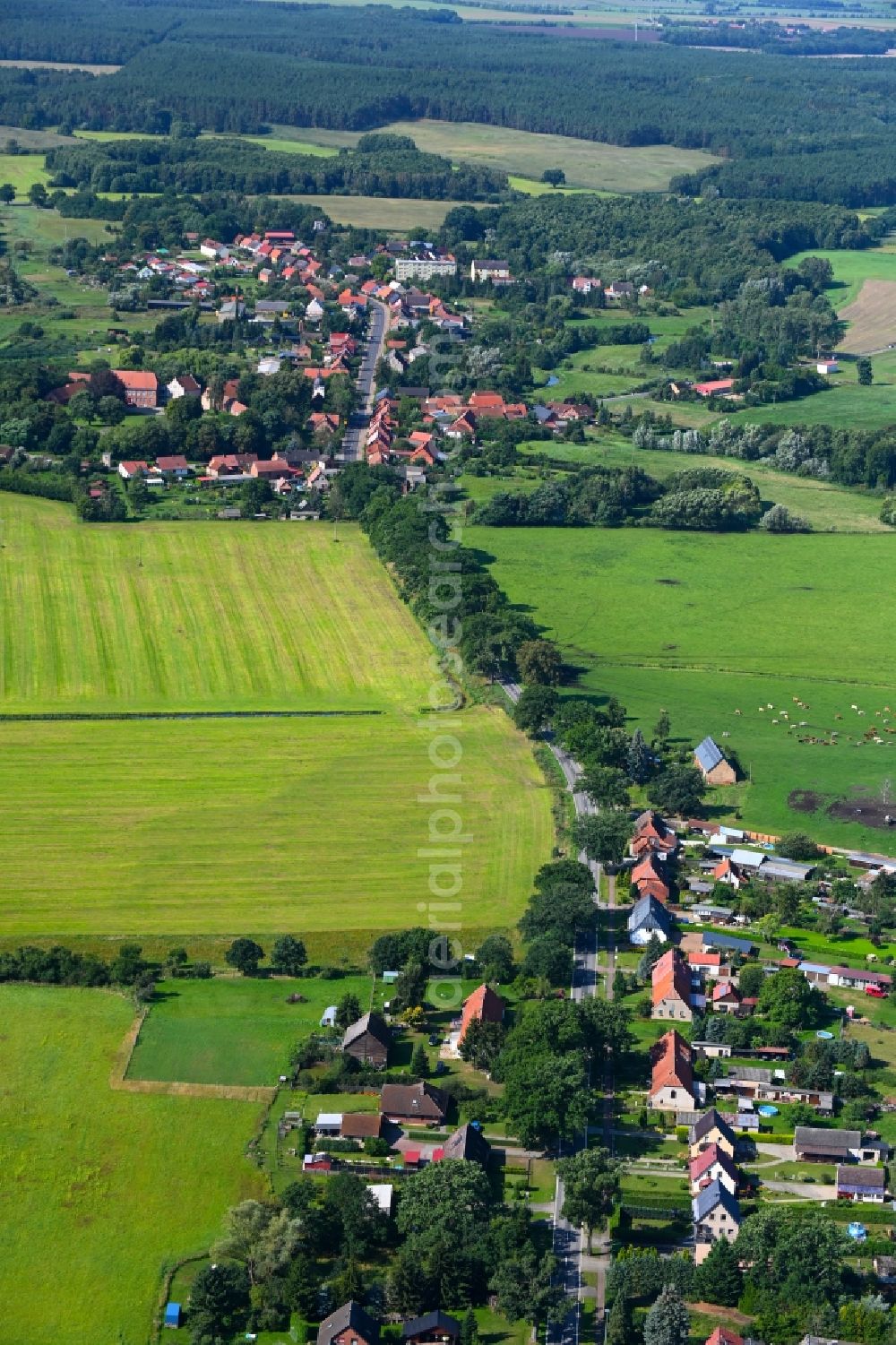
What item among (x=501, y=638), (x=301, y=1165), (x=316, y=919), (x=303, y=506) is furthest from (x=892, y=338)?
(x=301, y=1165)

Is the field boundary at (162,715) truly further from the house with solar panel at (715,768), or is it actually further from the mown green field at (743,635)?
the house with solar panel at (715,768)

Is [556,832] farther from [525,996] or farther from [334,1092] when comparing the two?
[334,1092]

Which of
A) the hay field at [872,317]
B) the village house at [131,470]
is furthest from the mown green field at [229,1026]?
the hay field at [872,317]

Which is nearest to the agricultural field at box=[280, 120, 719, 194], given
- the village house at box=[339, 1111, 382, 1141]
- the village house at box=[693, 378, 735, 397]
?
the village house at box=[693, 378, 735, 397]

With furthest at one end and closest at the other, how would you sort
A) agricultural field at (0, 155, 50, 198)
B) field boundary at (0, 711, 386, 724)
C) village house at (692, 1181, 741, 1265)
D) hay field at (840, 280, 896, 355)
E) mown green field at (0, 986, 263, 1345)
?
agricultural field at (0, 155, 50, 198), hay field at (840, 280, 896, 355), field boundary at (0, 711, 386, 724), village house at (692, 1181, 741, 1265), mown green field at (0, 986, 263, 1345)

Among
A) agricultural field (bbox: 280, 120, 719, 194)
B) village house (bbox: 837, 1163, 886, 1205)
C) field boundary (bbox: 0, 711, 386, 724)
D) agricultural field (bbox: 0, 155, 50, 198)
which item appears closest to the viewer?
village house (bbox: 837, 1163, 886, 1205)

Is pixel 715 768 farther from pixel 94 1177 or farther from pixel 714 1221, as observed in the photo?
pixel 94 1177

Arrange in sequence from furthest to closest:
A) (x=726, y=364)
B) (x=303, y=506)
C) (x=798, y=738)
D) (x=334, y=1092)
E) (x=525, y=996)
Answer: (x=726, y=364), (x=303, y=506), (x=798, y=738), (x=525, y=996), (x=334, y=1092)

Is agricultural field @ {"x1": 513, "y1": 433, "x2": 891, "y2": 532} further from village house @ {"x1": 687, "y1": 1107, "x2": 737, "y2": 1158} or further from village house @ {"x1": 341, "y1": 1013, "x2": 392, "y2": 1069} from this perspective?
village house @ {"x1": 687, "y1": 1107, "x2": 737, "y2": 1158}

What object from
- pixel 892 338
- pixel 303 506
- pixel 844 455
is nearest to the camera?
pixel 303 506
